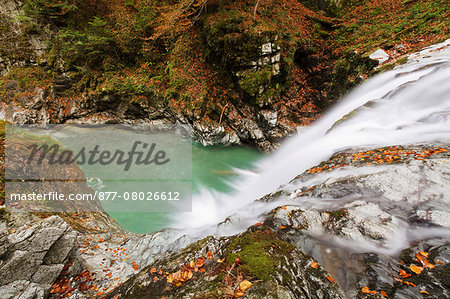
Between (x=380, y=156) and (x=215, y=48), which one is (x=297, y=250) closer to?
(x=380, y=156)

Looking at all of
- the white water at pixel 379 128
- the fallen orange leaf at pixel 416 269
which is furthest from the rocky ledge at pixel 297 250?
the white water at pixel 379 128

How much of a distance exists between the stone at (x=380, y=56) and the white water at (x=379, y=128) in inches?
39.6

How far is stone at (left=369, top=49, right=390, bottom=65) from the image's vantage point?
8320mm

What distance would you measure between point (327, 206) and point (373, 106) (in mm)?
5334

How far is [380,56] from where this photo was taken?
8.49 m

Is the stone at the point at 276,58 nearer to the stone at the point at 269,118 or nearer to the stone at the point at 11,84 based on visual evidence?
the stone at the point at 269,118

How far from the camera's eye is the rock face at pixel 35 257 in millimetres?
2432

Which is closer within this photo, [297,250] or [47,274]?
[297,250]

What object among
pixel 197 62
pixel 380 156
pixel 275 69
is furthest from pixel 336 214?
pixel 197 62

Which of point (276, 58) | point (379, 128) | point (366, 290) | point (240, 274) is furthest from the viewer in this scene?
point (276, 58)

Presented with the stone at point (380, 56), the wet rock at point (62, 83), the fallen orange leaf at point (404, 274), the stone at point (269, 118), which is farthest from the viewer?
the wet rock at point (62, 83)

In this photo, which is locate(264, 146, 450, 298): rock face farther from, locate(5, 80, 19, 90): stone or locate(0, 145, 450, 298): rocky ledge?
locate(5, 80, 19, 90): stone

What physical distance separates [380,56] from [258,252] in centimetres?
1087

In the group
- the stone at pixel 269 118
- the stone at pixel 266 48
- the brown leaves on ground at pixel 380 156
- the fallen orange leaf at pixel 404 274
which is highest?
the stone at pixel 266 48
